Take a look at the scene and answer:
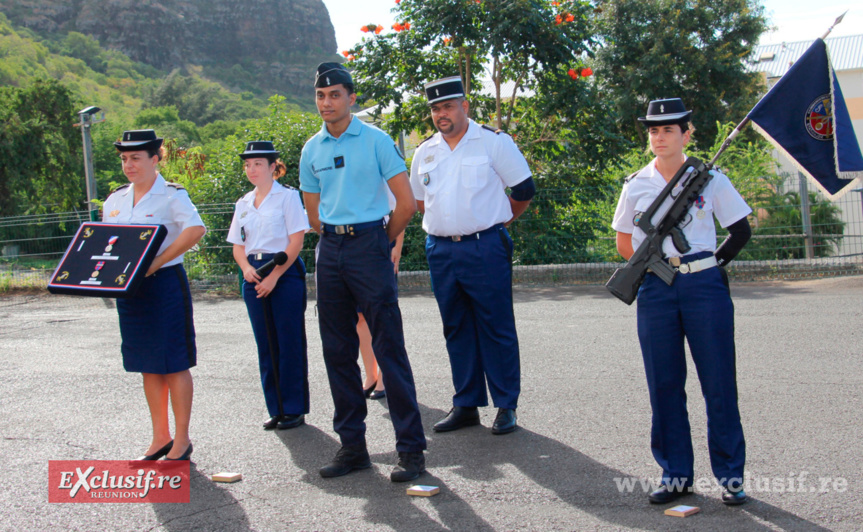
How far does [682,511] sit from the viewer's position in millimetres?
3715

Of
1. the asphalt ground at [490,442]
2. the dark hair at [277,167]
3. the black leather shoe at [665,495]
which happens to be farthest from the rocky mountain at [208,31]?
the black leather shoe at [665,495]


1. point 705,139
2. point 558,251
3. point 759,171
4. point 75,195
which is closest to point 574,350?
point 558,251

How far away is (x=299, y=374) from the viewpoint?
18.6 ft

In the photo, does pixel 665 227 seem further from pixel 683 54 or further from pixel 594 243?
pixel 683 54

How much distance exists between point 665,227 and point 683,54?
2841cm

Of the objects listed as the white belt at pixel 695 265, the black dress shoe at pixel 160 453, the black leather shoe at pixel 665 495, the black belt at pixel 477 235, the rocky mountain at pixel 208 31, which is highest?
the rocky mountain at pixel 208 31

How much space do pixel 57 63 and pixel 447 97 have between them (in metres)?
116

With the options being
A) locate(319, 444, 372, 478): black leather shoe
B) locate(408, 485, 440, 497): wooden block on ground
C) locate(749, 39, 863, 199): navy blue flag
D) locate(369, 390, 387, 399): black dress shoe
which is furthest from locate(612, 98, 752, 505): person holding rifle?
locate(369, 390, 387, 399): black dress shoe

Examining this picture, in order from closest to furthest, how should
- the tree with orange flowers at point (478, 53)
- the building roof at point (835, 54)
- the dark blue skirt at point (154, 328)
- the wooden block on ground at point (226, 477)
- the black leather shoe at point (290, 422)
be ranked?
the wooden block on ground at point (226, 477), the dark blue skirt at point (154, 328), the black leather shoe at point (290, 422), the tree with orange flowers at point (478, 53), the building roof at point (835, 54)

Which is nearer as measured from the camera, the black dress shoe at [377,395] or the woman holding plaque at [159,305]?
the woman holding plaque at [159,305]

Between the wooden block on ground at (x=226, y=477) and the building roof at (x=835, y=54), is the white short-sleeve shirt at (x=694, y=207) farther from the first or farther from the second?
the building roof at (x=835, y=54)

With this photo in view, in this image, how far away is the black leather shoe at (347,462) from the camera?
4.55 meters

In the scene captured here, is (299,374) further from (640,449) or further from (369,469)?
(640,449)

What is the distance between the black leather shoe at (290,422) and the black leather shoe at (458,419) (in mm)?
993
